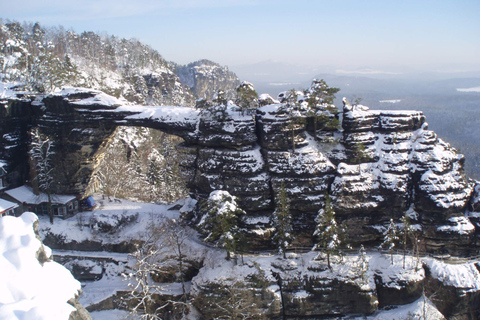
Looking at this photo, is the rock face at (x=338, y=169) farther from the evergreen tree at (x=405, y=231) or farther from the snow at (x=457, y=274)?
the snow at (x=457, y=274)

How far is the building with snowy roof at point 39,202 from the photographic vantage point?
119ft

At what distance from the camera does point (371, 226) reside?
1291 inches

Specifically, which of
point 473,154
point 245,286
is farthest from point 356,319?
point 473,154

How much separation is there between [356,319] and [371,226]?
30.4 feet

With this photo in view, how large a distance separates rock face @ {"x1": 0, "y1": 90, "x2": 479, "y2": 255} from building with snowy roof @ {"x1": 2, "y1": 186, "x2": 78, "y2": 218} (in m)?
13.1

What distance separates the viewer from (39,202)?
36.7 m

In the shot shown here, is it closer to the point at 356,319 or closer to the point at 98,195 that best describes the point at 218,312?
the point at 356,319

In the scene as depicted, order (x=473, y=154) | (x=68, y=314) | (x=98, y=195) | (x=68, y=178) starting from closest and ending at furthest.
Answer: (x=68, y=314) → (x=68, y=178) → (x=98, y=195) → (x=473, y=154)

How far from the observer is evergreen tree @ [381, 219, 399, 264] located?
29.7 meters

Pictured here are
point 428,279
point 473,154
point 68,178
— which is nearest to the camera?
point 428,279

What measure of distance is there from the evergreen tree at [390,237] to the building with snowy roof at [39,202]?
34487mm

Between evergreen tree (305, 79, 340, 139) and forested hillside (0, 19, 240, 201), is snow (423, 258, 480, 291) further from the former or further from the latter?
forested hillside (0, 19, 240, 201)

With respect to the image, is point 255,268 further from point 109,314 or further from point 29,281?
point 29,281

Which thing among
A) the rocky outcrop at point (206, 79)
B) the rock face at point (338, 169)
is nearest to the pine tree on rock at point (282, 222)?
the rock face at point (338, 169)
